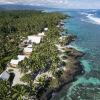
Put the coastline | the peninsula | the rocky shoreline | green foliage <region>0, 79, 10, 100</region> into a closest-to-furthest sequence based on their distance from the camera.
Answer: green foliage <region>0, 79, 10, 100</region>, the peninsula, the coastline, the rocky shoreline

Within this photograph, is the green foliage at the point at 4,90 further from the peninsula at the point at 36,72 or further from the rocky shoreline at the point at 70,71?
the rocky shoreline at the point at 70,71

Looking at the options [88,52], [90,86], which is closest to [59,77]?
[90,86]

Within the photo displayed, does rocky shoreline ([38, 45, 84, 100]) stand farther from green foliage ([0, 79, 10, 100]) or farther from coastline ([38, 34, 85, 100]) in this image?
green foliage ([0, 79, 10, 100])

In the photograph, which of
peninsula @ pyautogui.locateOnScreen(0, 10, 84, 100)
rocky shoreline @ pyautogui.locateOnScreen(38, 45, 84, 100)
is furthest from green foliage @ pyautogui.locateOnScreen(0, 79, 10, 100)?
rocky shoreline @ pyautogui.locateOnScreen(38, 45, 84, 100)

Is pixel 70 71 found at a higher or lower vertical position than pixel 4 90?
lower

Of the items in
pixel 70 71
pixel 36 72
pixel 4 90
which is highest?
pixel 4 90

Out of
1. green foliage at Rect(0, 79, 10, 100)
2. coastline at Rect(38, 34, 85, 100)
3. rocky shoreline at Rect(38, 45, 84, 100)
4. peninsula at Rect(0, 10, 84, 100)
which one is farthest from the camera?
rocky shoreline at Rect(38, 45, 84, 100)

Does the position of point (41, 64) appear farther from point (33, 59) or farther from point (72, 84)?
point (72, 84)

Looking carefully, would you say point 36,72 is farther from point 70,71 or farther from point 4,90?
point 4,90

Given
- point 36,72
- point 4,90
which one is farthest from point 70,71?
point 4,90
